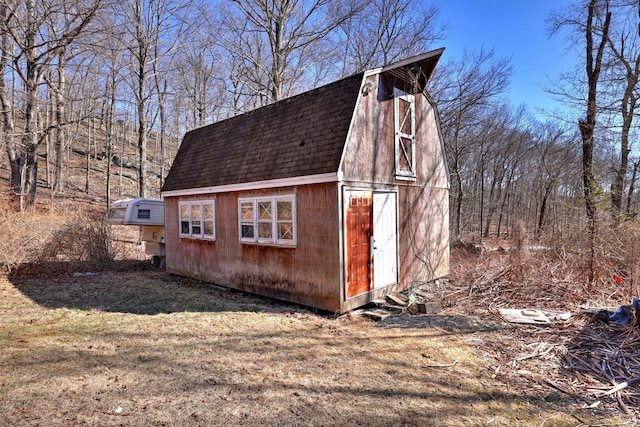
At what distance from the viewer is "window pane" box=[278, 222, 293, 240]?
7370 mm

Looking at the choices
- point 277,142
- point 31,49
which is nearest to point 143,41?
point 31,49

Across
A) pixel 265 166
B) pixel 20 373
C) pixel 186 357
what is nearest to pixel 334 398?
pixel 186 357

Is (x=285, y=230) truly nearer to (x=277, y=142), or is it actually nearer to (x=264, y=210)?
(x=264, y=210)

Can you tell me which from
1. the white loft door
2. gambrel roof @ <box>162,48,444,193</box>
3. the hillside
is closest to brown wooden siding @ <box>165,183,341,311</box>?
gambrel roof @ <box>162,48,444,193</box>

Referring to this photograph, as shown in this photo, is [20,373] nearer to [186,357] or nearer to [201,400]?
[186,357]

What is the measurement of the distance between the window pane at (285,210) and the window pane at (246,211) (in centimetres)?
101

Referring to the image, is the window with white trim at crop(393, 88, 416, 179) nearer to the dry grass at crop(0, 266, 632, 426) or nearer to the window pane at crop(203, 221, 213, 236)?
the dry grass at crop(0, 266, 632, 426)

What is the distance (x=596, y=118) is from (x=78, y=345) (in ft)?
58.4

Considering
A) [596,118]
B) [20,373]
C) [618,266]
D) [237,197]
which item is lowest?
[20,373]

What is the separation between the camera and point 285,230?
24.6 ft

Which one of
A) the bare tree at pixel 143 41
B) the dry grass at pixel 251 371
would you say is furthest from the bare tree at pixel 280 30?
the dry grass at pixel 251 371

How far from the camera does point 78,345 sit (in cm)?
493

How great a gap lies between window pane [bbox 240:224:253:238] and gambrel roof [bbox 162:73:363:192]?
3.57 ft

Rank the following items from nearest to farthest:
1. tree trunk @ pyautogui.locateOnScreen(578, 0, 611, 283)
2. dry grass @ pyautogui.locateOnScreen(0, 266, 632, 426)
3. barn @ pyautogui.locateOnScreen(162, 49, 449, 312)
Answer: dry grass @ pyautogui.locateOnScreen(0, 266, 632, 426), barn @ pyautogui.locateOnScreen(162, 49, 449, 312), tree trunk @ pyautogui.locateOnScreen(578, 0, 611, 283)
